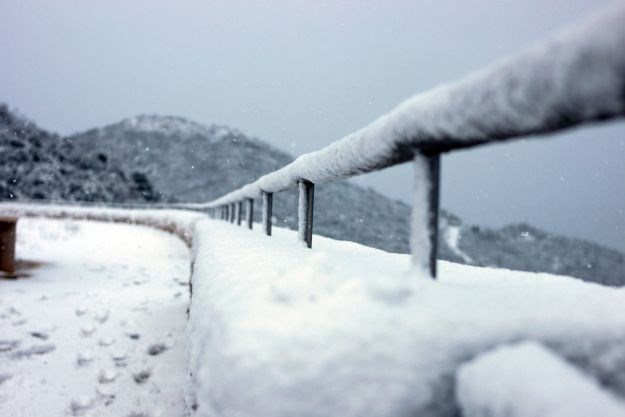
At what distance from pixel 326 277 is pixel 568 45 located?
702mm

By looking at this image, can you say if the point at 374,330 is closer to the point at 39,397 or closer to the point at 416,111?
the point at 416,111

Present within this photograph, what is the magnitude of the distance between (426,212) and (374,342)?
1.59 feet

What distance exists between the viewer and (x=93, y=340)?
398 centimetres

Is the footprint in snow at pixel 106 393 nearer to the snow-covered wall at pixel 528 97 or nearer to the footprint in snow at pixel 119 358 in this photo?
the footprint in snow at pixel 119 358

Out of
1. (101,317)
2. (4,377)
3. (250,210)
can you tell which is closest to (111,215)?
(101,317)

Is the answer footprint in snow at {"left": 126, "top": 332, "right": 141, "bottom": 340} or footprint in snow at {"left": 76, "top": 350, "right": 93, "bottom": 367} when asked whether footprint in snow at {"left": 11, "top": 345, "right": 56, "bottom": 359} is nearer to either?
footprint in snow at {"left": 76, "top": 350, "right": 93, "bottom": 367}

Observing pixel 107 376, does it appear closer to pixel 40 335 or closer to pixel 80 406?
pixel 80 406

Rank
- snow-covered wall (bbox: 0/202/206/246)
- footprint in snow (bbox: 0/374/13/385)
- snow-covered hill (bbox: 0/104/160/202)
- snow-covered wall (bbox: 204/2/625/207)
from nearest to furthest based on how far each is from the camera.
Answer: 1. snow-covered wall (bbox: 204/2/625/207)
2. footprint in snow (bbox: 0/374/13/385)
3. snow-covered wall (bbox: 0/202/206/246)
4. snow-covered hill (bbox: 0/104/160/202)

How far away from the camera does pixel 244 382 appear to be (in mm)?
892

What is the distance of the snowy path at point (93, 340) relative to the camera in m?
2.88

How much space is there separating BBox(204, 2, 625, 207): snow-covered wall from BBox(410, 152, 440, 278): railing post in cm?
6

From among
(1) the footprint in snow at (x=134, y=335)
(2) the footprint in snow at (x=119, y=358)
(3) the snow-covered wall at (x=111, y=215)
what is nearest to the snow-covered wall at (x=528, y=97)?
(2) the footprint in snow at (x=119, y=358)

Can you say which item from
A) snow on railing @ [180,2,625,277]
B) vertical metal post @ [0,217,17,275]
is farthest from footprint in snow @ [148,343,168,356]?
vertical metal post @ [0,217,17,275]

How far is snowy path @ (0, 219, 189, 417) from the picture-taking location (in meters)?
2.88
